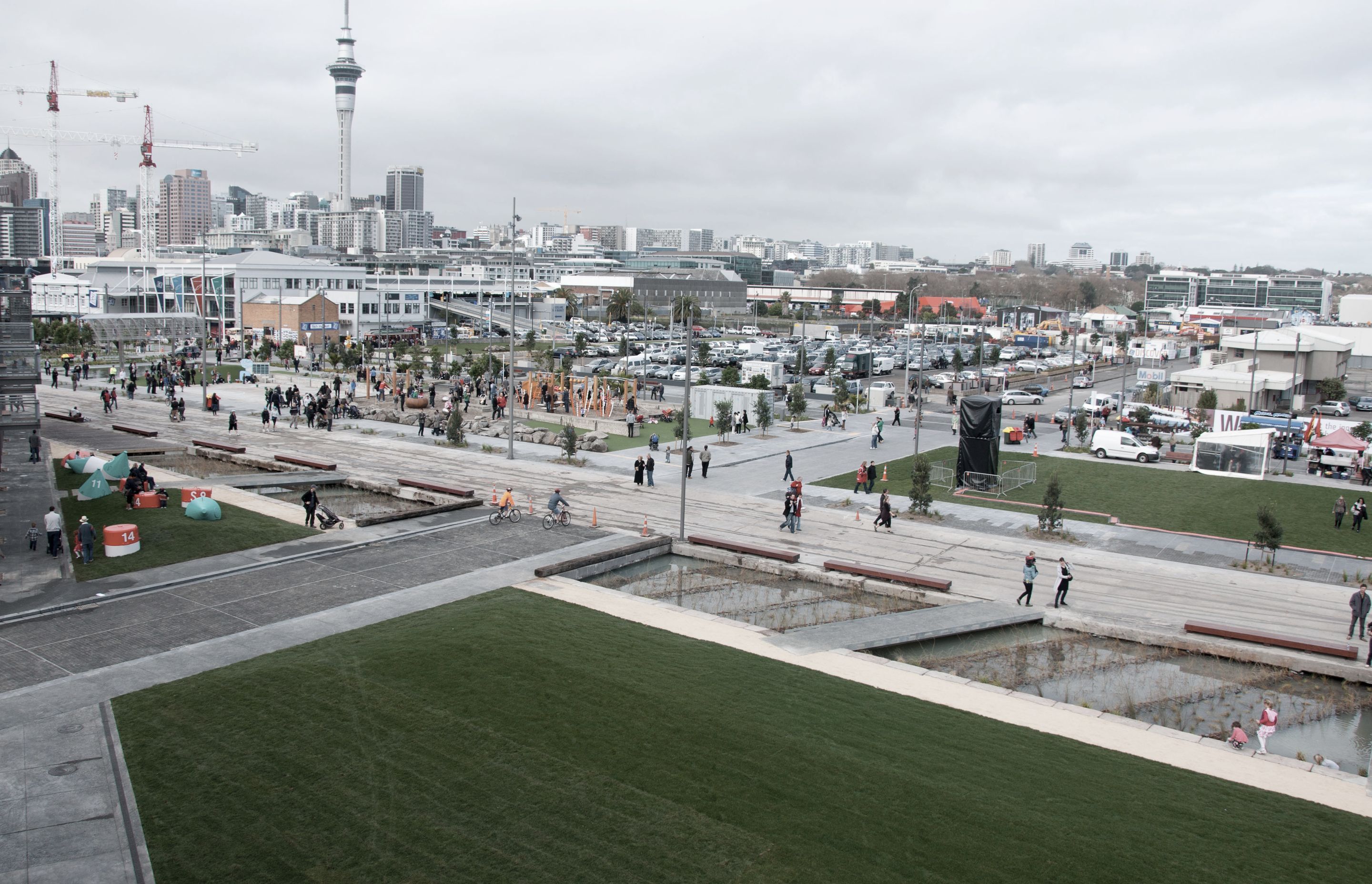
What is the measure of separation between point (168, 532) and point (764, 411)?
91.0 ft

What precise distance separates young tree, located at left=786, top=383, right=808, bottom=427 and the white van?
47.3 feet

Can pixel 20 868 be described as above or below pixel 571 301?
below

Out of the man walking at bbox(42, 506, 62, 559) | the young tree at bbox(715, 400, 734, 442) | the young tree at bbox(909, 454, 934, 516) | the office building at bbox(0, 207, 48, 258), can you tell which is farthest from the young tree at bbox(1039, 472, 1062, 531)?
the office building at bbox(0, 207, 48, 258)

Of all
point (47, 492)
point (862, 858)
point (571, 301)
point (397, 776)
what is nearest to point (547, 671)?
point (397, 776)

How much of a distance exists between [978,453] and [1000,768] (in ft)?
74.1

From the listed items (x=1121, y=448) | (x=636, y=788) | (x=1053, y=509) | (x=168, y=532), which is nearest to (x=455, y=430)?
(x=168, y=532)

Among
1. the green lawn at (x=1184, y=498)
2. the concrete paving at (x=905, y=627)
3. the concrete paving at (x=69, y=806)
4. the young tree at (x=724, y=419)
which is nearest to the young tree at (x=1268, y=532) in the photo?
the green lawn at (x=1184, y=498)

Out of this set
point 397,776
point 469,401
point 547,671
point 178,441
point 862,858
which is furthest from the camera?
point 469,401

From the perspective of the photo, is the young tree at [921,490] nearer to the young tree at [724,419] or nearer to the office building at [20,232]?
the young tree at [724,419]

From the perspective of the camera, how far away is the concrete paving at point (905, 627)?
62.2 ft

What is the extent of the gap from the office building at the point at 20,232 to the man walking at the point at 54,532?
8.38 m

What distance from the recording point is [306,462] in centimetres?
3609

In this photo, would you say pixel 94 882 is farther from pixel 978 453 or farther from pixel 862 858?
pixel 978 453

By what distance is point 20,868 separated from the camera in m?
10.6
